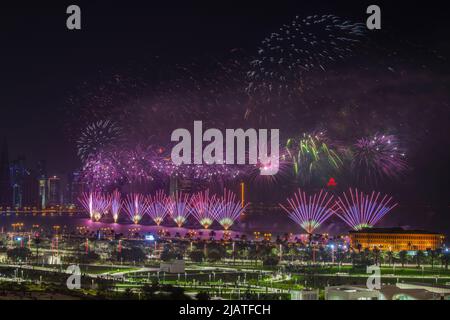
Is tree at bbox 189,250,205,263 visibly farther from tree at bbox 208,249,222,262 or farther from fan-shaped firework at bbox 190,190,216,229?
fan-shaped firework at bbox 190,190,216,229

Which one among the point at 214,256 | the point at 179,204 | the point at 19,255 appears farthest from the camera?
the point at 179,204

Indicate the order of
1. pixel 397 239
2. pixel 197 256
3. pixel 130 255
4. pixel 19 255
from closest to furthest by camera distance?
pixel 130 255 < pixel 19 255 < pixel 197 256 < pixel 397 239

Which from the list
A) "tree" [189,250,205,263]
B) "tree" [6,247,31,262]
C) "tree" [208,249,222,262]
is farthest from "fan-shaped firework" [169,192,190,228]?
"tree" [6,247,31,262]

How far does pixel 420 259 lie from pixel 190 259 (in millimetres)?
11339

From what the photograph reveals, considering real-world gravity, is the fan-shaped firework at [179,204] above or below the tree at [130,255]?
above

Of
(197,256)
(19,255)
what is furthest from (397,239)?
(19,255)

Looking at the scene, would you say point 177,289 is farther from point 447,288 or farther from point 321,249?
point 321,249

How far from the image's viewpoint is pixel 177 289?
16.5 m

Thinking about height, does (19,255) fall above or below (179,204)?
below

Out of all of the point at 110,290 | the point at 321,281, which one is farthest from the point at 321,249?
the point at 110,290

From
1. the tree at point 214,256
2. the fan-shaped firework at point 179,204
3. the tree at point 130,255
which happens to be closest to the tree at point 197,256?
the tree at point 214,256

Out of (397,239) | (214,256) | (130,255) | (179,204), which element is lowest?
(397,239)

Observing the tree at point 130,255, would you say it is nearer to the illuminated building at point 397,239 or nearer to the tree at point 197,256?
the tree at point 197,256

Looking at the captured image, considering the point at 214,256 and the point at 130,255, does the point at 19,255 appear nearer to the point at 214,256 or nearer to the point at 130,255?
the point at 130,255
